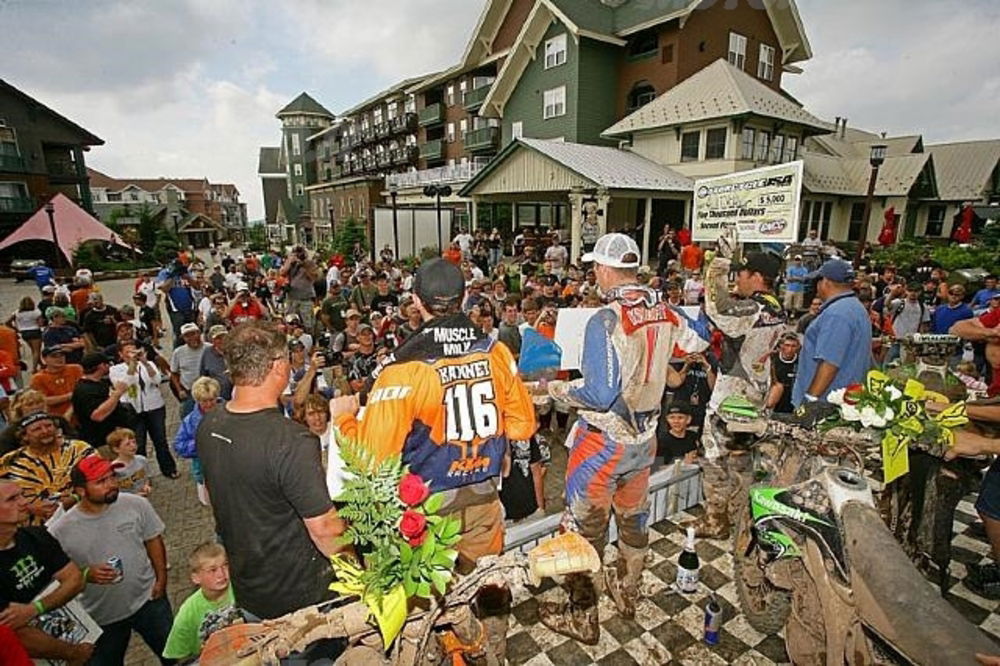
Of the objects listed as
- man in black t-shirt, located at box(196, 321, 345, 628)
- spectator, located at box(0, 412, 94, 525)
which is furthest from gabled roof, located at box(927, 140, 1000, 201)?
spectator, located at box(0, 412, 94, 525)

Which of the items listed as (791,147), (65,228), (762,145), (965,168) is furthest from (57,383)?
(965,168)

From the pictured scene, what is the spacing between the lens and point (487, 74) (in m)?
32.1

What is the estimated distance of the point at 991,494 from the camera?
130 inches

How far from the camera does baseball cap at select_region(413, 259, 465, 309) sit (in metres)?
2.48

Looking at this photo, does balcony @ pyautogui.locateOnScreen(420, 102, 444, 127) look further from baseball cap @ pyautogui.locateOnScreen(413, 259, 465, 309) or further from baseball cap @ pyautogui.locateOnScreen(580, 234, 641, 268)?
baseball cap @ pyautogui.locateOnScreen(413, 259, 465, 309)

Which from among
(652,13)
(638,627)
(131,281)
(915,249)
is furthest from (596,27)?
(131,281)

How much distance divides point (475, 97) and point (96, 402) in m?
30.0

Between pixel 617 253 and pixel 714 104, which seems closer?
pixel 617 253

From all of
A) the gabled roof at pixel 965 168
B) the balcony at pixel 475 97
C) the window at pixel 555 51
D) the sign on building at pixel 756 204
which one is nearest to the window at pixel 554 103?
the window at pixel 555 51

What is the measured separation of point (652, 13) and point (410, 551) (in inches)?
1082

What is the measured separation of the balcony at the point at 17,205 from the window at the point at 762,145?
142 feet

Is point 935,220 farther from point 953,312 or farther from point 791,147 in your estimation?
point 953,312

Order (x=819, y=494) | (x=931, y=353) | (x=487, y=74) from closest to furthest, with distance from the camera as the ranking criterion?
(x=819, y=494), (x=931, y=353), (x=487, y=74)

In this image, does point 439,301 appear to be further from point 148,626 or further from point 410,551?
point 148,626
